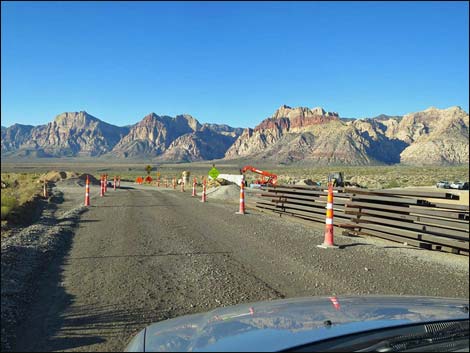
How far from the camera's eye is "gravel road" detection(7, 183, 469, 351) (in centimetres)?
500

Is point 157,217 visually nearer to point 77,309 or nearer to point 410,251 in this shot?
point 410,251

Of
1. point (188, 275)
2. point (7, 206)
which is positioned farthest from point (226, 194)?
point (188, 275)

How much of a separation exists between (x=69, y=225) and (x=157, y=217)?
10.1 feet

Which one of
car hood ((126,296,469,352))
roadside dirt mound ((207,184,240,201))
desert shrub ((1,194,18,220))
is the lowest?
roadside dirt mound ((207,184,240,201))

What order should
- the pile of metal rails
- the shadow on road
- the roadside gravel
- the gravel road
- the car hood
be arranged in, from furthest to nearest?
1. the pile of metal rails
2. the roadside gravel
3. the gravel road
4. the shadow on road
5. the car hood

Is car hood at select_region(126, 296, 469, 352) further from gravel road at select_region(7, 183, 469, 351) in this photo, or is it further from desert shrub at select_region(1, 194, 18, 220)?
desert shrub at select_region(1, 194, 18, 220)

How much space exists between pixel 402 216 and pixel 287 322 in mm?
9232

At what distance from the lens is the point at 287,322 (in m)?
2.65

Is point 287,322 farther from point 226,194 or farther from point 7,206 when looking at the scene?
point 226,194

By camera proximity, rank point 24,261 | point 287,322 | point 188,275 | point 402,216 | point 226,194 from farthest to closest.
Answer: point 226,194, point 402,216, point 24,261, point 188,275, point 287,322

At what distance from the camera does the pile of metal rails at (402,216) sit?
985cm

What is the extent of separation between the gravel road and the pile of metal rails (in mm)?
467

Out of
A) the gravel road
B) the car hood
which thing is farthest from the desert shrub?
the car hood

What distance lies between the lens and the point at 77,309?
542cm
